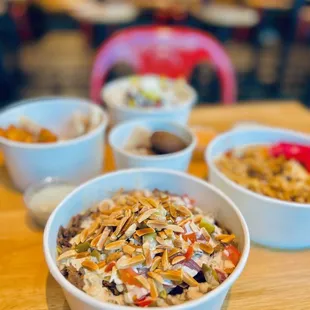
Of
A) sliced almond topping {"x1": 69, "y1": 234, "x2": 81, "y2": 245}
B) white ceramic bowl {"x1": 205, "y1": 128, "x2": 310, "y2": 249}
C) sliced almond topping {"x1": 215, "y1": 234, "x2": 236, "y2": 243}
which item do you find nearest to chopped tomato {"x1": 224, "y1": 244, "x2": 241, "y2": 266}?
sliced almond topping {"x1": 215, "y1": 234, "x2": 236, "y2": 243}

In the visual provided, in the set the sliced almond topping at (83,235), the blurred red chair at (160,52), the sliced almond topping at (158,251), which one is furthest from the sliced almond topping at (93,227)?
the blurred red chair at (160,52)

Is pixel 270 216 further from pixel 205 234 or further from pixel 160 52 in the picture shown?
pixel 160 52

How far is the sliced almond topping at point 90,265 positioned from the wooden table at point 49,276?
0.30 ft

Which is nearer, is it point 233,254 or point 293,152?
point 233,254

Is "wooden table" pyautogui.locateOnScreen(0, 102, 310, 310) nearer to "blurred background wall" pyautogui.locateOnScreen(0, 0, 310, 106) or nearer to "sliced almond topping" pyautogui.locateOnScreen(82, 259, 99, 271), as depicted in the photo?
"sliced almond topping" pyautogui.locateOnScreen(82, 259, 99, 271)

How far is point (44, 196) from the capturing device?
→ 75cm

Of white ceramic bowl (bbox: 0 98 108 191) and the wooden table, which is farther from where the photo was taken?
white ceramic bowl (bbox: 0 98 108 191)

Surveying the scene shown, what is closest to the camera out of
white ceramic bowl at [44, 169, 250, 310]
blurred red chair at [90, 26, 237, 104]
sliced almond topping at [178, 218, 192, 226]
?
white ceramic bowl at [44, 169, 250, 310]

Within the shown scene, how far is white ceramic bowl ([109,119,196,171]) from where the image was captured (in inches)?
29.6

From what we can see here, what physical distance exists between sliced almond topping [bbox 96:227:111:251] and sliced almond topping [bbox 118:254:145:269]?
46mm

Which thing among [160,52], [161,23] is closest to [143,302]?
[160,52]

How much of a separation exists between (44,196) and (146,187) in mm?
202

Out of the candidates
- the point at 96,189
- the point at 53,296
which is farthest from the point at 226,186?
the point at 53,296

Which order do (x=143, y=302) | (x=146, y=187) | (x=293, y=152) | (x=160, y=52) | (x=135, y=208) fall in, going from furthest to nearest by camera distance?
(x=160, y=52), (x=293, y=152), (x=146, y=187), (x=135, y=208), (x=143, y=302)
